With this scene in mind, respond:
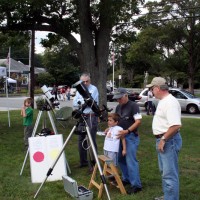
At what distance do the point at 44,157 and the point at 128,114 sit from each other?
1.91 m

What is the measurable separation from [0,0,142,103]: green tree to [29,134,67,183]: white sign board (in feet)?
23.3

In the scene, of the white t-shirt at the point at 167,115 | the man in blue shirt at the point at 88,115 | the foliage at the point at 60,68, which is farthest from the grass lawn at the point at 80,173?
the foliage at the point at 60,68

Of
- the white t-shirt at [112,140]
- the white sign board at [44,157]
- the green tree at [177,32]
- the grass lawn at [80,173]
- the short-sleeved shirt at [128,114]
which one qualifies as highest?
the green tree at [177,32]

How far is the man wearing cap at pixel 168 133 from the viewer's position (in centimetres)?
491

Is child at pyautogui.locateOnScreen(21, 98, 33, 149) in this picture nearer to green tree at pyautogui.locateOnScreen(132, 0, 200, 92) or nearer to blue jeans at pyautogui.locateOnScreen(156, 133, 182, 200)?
blue jeans at pyautogui.locateOnScreen(156, 133, 182, 200)

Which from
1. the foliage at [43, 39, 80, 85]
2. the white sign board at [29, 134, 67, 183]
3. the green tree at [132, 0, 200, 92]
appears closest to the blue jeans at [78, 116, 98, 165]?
the white sign board at [29, 134, 67, 183]

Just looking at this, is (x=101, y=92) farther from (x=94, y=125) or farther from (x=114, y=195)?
(x=114, y=195)

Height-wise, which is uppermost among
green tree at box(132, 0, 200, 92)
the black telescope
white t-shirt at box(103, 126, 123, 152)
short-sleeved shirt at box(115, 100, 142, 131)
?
green tree at box(132, 0, 200, 92)

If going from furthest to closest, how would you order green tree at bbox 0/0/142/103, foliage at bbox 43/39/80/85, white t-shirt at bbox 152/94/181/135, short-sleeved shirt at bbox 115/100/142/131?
1. foliage at bbox 43/39/80/85
2. green tree at bbox 0/0/142/103
3. short-sleeved shirt at bbox 115/100/142/131
4. white t-shirt at bbox 152/94/181/135

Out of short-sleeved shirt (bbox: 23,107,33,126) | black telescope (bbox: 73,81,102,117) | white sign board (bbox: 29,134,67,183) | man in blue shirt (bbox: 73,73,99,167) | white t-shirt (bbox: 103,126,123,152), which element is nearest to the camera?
black telescope (bbox: 73,81,102,117)

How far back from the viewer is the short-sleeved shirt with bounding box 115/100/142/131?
6203 mm

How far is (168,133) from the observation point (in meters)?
4.89

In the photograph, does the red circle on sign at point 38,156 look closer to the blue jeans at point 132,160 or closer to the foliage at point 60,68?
the blue jeans at point 132,160

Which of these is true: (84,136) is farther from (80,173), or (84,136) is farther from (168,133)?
(168,133)
